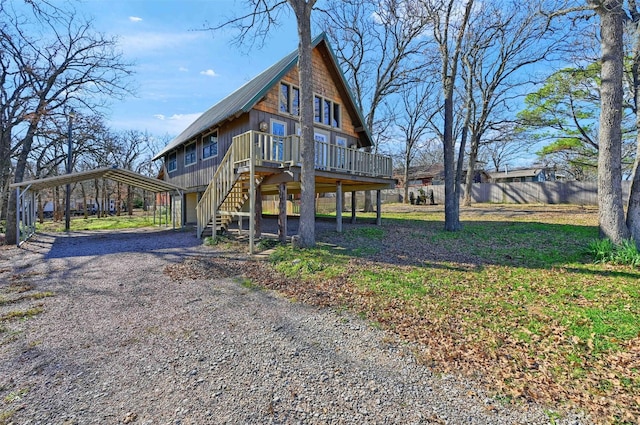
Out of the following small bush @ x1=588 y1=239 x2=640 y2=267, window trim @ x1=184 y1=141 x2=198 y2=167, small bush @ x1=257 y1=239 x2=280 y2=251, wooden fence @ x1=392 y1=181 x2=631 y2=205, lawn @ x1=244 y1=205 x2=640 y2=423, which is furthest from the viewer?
wooden fence @ x1=392 y1=181 x2=631 y2=205

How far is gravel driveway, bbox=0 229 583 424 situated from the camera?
8.16 ft

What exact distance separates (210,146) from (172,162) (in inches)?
236

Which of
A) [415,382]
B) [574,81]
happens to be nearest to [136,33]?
[415,382]

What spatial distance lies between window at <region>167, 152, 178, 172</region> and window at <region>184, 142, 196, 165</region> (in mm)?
1788

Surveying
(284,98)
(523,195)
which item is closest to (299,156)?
(284,98)

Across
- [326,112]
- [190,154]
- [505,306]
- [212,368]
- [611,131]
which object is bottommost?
[212,368]

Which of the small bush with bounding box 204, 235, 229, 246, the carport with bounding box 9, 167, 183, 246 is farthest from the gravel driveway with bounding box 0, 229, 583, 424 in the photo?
the carport with bounding box 9, 167, 183, 246

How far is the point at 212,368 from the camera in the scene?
313 cm

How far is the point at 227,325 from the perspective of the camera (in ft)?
13.8

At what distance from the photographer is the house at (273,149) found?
30.7 ft

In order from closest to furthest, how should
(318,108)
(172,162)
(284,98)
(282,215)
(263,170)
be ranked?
(263,170)
(282,215)
(284,98)
(318,108)
(172,162)

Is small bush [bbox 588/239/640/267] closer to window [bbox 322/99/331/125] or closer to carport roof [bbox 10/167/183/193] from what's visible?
window [bbox 322/99/331/125]

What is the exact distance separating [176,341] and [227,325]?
69cm

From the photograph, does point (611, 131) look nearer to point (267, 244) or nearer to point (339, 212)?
point (339, 212)
